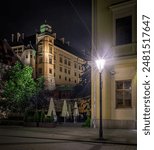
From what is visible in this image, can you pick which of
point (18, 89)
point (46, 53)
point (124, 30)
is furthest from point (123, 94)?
point (46, 53)

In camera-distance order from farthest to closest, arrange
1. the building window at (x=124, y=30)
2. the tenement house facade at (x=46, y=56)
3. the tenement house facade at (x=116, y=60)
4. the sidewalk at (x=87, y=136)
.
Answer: the tenement house facade at (x=46, y=56) → the building window at (x=124, y=30) → the tenement house facade at (x=116, y=60) → the sidewalk at (x=87, y=136)

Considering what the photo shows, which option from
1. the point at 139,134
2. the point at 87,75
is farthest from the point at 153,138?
the point at 87,75

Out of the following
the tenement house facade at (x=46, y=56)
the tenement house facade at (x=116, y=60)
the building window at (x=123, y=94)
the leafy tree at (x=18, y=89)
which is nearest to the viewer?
the tenement house facade at (x=116, y=60)

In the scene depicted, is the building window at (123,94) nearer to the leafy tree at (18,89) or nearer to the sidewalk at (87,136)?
the sidewalk at (87,136)

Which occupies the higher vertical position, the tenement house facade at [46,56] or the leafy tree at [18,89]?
the tenement house facade at [46,56]

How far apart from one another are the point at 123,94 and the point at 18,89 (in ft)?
50.7

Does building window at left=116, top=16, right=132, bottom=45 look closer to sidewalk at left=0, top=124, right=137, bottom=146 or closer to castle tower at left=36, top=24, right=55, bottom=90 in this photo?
sidewalk at left=0, top=124, right=137, bottom=146

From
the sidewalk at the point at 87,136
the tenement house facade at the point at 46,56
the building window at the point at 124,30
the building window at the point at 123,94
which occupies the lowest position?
the sidewalk at the point at 87,136

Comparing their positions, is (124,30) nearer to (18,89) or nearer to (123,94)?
(123,94)

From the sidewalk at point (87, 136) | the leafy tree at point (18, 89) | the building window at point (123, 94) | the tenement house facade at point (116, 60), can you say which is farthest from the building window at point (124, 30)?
the leafy tree at point (18, 89)

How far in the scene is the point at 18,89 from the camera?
30250 mm

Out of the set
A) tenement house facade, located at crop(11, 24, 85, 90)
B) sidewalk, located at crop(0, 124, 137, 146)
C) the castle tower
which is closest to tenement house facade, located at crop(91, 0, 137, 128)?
sidewalk, located at crop(0, 124, 137, 146)

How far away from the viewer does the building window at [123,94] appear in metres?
17.6

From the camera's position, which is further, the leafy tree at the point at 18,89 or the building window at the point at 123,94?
the leafy tree at the point at 18,89
